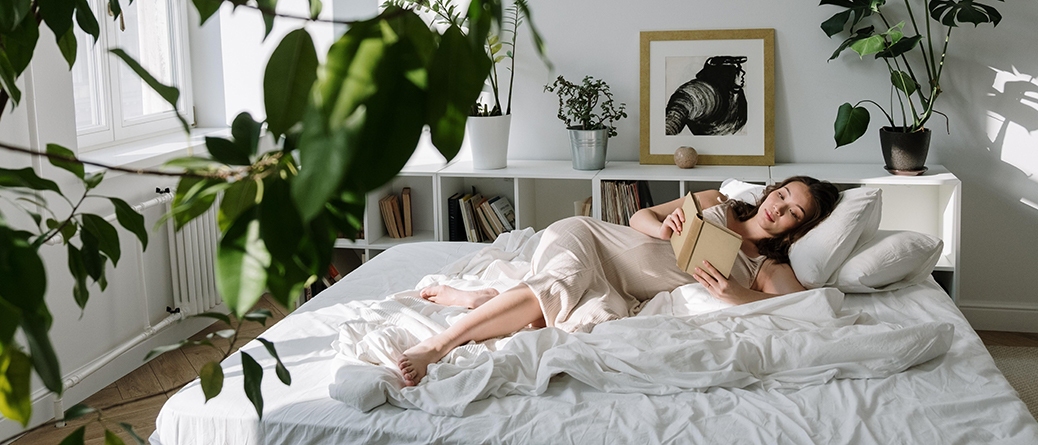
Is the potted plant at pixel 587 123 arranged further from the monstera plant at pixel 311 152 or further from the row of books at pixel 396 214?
the monstera plant at pixel 311 152

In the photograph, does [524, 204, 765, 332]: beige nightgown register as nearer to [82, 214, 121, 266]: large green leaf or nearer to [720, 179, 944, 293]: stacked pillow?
[720, 179, 944, 293]: stacked pillow

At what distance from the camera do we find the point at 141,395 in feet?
9.36

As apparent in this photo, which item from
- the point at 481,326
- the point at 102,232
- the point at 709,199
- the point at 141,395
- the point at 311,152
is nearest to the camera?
the point at 311,152

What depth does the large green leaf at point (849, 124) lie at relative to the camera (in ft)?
10.4

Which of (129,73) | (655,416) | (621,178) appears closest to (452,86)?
(655,416)

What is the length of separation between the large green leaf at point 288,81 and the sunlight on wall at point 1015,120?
362cm

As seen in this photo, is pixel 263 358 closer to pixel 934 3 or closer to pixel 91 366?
pixel 91 366

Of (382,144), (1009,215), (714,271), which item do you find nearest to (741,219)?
(714,271)

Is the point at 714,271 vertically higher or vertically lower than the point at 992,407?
higher

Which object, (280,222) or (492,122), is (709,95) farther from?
(280,222)

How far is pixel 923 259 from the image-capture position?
2.45 m

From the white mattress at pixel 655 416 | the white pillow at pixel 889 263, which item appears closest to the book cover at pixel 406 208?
the white mattress at pixel 655 416

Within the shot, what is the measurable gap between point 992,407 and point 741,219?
1067 millimetres

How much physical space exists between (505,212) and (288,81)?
11.1ft
